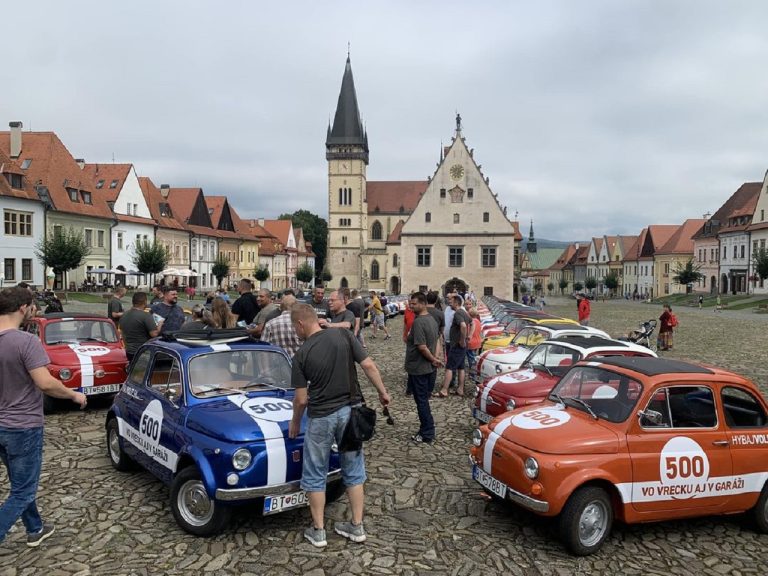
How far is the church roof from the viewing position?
3492 inches

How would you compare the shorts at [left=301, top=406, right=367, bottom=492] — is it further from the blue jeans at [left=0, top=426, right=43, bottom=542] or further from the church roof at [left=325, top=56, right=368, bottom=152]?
the church roof at [left=325, top=56, right=368, bottom=152]

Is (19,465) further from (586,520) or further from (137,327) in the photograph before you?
(137,327)

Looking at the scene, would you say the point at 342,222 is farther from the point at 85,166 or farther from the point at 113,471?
the point at 113,471

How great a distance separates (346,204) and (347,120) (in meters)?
12.6

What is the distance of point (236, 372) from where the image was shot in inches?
249

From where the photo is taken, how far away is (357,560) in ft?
16.3

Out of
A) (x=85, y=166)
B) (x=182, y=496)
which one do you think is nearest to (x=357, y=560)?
(x=182, y=496)

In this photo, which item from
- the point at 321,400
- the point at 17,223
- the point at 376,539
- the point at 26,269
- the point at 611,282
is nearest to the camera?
the point at 321,400

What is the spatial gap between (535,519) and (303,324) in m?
3.07

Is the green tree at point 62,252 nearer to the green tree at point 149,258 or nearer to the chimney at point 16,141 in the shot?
the green tree at point 149,258

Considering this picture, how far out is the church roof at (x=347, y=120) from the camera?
8869 cm

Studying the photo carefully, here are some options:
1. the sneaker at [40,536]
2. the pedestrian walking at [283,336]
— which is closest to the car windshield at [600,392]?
the pedestrian walking at [283,336]

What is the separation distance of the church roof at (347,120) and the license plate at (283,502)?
8658 cm

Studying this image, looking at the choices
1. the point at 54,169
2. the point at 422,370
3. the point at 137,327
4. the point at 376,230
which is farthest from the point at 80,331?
the point at 376,230
